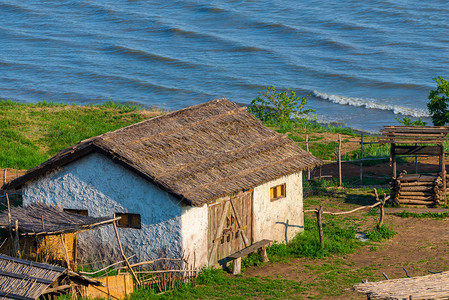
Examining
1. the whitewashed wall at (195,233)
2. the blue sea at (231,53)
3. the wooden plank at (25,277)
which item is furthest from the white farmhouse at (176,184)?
the blue sea at (231,53)

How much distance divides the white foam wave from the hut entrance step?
25.5m

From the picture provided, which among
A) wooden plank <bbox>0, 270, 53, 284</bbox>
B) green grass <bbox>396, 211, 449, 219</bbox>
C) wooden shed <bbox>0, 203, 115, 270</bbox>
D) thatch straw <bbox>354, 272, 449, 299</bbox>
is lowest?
thatch straw <bbox>354, 272, 449, 299</bbox>

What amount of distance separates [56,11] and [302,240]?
49687mm

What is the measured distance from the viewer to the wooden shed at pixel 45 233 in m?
14.3

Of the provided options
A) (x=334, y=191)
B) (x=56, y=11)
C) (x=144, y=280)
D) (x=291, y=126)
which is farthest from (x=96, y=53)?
(x=144, y=280)

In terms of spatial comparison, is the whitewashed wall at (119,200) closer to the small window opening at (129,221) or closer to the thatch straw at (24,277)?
the small window opening at (129,221)

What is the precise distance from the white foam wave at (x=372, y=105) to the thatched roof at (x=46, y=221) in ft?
96.6

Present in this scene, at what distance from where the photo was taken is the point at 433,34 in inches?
2089

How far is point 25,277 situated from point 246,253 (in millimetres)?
5855

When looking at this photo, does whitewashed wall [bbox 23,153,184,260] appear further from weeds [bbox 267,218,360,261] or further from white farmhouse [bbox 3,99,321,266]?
weeds [bbox 267,218,360,261]

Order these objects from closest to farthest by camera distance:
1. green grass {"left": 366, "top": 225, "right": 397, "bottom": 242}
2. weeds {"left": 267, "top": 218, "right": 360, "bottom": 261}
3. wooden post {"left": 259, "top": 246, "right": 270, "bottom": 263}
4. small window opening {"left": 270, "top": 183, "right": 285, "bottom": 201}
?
wooden post {"left": 259, "top": 246, "right": 270, "bottom": 263} → weeds {"left": 267, "top": 218, "right": 360, "bottom": 261} → small window opening {"left": 270, "top": 183, "right": 285, "bottom": 201} → green grass {"left": 366, "top": 225, "right": 397, "bottom": 242}

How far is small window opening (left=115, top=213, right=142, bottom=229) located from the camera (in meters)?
16.6

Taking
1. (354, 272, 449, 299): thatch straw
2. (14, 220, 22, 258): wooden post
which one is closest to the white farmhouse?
(14, 220, 22, 258): wooden post

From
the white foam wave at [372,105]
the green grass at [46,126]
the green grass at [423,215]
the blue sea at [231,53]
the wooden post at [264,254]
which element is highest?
the blue sea at [231,53]
